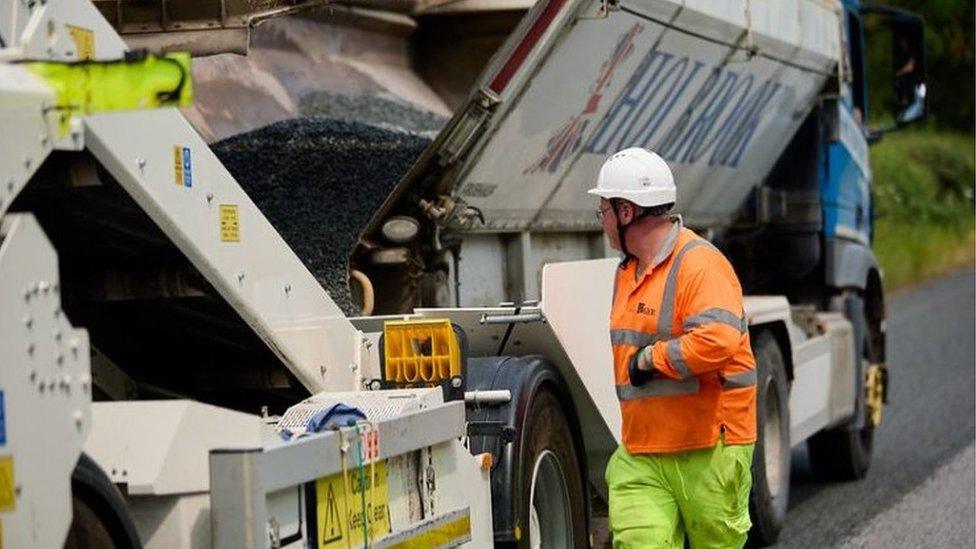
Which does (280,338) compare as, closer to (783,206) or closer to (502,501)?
(502,501)

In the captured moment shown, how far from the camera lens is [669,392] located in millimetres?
6941

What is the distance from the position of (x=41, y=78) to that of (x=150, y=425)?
102cm

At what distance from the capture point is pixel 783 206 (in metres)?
13.1

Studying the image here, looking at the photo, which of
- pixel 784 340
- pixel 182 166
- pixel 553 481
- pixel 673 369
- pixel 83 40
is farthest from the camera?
pixel 784 340

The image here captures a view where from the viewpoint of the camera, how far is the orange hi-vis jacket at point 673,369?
680 cm

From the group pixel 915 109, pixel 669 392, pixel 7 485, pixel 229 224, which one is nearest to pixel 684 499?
pixel 669 392

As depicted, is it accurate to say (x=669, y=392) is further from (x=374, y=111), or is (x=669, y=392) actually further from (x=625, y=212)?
(x=374, y=111)

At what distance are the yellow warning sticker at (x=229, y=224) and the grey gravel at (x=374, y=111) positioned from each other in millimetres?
3642

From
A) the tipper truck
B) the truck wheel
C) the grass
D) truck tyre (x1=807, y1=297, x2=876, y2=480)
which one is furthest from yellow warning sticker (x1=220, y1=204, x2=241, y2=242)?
the grass

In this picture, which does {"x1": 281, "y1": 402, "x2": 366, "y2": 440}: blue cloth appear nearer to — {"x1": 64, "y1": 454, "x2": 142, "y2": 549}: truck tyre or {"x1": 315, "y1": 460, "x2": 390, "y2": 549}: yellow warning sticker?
{"x1": 315, "y1": 460, "x2": 390, "y2": 549}: yellow warning sticker

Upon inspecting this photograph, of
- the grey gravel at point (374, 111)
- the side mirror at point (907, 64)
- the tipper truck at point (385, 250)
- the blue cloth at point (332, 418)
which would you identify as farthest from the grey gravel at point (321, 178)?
the side mirror at point (907, 64)

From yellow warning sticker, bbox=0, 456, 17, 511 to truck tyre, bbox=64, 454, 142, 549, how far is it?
0.34m

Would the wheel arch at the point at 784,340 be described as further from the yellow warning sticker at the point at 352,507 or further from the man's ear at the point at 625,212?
the yellow warning sticker at the point at 352,507

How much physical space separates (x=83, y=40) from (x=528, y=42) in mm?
3287
